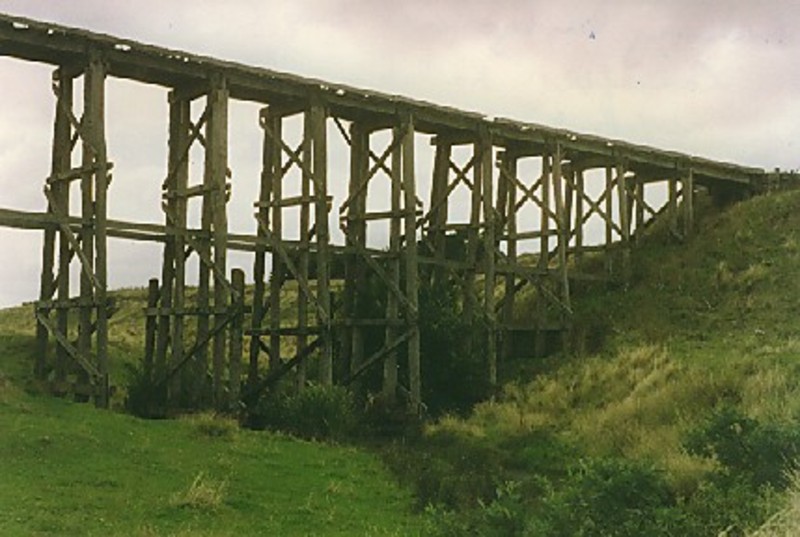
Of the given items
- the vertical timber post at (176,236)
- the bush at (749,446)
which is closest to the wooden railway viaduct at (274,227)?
the vertical timber post at (176,236)

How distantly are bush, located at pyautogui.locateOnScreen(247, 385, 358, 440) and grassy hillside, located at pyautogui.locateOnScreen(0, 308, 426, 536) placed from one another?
1129 millimetres

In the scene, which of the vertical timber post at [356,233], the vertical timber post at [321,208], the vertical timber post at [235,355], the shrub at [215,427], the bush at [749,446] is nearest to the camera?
→ the bush at [749,446]

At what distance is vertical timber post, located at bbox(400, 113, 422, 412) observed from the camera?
64.6 ft

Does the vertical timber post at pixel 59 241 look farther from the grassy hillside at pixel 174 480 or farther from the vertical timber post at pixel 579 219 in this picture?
the vertical timber post at pixel 579 219

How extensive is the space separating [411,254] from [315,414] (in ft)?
15.8

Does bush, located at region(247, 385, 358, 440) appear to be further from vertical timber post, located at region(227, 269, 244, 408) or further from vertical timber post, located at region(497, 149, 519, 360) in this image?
vertical timber post, located at region(497, 149, 519, 360)

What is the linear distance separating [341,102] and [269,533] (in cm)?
1072

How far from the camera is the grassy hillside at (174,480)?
1002cm

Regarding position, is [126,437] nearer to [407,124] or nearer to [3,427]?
[3,427]

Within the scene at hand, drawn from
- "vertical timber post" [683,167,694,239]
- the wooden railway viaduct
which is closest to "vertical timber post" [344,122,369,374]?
the wooden railway viaduct

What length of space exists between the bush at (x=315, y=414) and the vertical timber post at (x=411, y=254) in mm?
2710

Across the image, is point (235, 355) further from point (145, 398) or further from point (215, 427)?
point (215, 427)

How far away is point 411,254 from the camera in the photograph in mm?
20125

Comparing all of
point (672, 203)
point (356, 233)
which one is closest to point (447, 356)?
point (356, 233)
